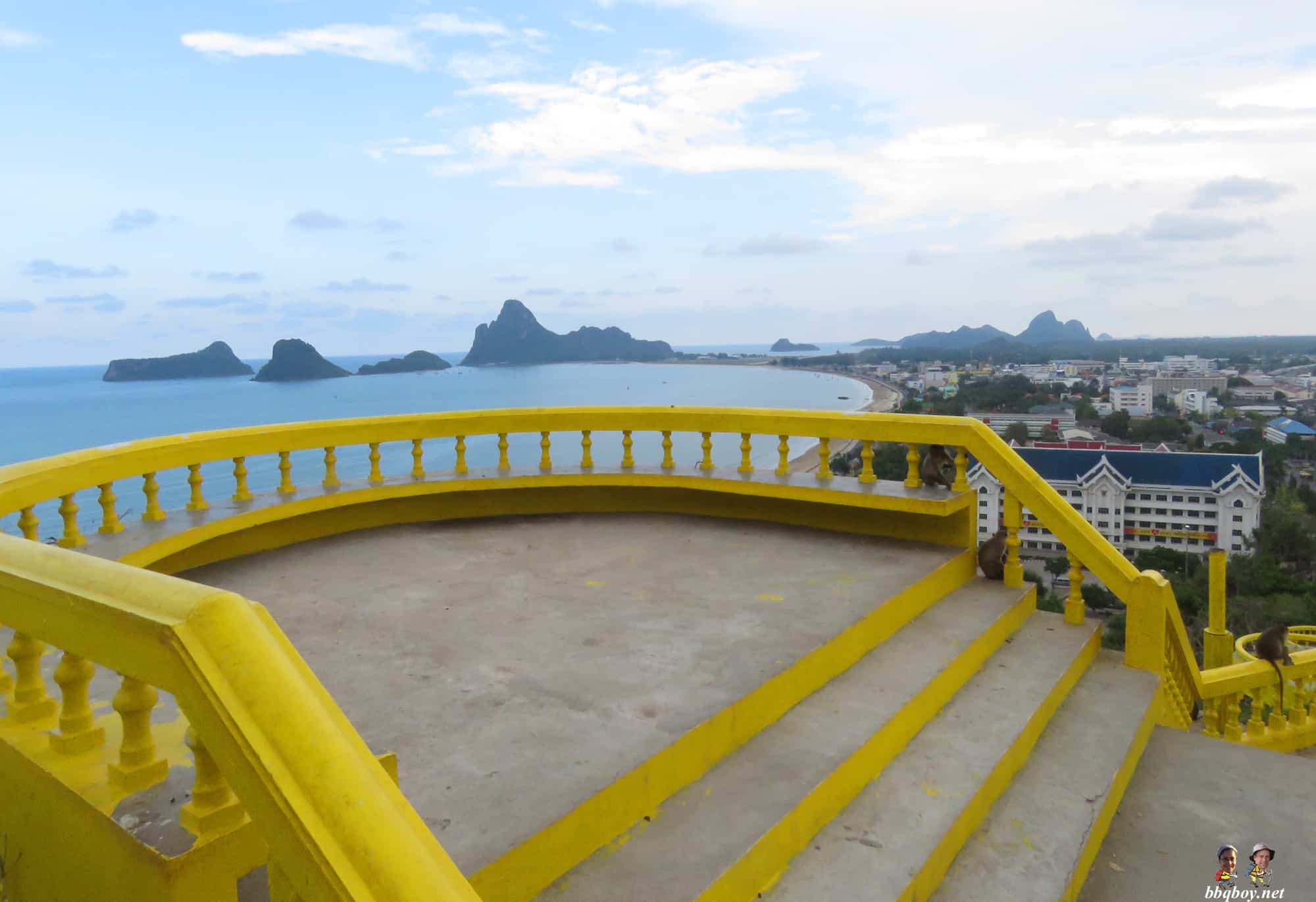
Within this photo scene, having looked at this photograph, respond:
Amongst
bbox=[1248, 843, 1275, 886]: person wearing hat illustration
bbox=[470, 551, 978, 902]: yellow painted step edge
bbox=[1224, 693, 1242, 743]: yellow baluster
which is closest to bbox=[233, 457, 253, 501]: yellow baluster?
bbox=[470, 551, 978, 902]: yellow painted step edge

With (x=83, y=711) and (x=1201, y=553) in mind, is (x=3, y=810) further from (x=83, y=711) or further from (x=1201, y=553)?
(x=1201, y=553)

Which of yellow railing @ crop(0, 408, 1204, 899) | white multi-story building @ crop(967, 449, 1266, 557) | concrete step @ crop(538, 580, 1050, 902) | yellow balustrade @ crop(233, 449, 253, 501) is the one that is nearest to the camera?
yellow railing @ crop(0, 408, 1204, 899)

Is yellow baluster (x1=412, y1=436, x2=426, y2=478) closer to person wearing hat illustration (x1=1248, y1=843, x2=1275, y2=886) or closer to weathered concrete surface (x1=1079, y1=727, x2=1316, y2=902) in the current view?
weathered concrete surface (x1=1079, y1=727, x2=1316, y2=902)

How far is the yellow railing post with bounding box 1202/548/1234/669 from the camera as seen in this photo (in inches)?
300

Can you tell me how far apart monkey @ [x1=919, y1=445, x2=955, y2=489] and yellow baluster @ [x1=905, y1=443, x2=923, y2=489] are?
6 cm

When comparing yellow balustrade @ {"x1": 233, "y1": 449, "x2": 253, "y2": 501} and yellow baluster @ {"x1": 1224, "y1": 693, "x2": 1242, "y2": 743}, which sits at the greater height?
yellow balustrade @ {"x1": 233, "y1": 449, "x2": 253, "y2": 501}

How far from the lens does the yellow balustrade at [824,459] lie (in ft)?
21.8

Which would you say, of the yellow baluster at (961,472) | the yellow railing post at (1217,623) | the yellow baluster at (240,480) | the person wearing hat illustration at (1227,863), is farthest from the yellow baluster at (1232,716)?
the yellow baluster at (240,480)

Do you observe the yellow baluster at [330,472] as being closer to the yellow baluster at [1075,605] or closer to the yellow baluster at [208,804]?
the yellow baluster at [208,804]

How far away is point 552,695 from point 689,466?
4.28m

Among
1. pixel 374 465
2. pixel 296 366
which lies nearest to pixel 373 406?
pixel 296 366

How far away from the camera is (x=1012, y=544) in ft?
18.3

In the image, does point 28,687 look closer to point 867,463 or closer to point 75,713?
point 75,713

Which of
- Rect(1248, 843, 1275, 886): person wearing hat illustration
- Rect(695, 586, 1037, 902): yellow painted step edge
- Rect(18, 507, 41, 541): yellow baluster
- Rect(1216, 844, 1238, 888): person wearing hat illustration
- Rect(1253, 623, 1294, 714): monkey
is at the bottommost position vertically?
Rect(1253, 623, 1294, 714): monkey
